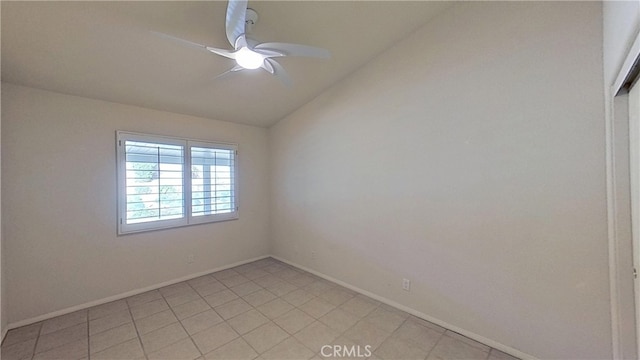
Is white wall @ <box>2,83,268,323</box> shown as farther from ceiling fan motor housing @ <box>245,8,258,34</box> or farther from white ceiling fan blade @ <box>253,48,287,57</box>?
white ceiling fan blade @ <box>253,48,287,57</box>

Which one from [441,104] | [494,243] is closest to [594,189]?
[494,243]

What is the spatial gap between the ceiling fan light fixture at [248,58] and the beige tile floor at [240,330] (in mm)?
2276

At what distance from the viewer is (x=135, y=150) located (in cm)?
285

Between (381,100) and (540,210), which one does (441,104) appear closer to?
(381,100)

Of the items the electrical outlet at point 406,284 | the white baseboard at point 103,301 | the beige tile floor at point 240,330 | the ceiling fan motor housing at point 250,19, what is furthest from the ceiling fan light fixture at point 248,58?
the white baseboard at point 103,301

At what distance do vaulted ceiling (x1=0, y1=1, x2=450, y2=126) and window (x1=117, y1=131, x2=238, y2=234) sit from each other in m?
0.55

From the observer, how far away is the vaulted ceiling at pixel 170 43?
169 centimetres

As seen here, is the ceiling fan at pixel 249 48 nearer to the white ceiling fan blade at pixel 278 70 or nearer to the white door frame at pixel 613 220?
the white ceiling fan blade at pixel 278 70

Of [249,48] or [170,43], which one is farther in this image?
[170,43]

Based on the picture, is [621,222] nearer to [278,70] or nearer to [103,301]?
[278,70]

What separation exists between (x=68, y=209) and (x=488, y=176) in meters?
4.09

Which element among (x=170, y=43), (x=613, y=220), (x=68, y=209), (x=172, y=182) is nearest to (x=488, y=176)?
(x=613, y=220)
